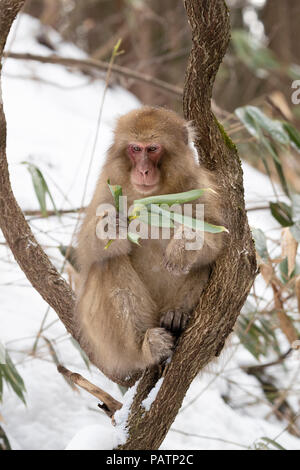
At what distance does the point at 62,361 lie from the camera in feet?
13.6

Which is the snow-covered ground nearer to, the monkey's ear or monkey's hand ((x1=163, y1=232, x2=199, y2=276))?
the monkey's ear

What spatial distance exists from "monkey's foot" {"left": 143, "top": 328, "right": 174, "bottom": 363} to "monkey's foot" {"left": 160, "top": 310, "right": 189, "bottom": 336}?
45 millimetres

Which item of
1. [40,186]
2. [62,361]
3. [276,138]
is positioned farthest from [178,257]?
[62,361]

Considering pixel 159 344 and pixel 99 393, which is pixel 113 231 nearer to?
pixel 159 344

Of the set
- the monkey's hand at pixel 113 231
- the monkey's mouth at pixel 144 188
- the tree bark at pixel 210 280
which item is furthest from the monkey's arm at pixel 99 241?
the tree bark at pixel 210 280

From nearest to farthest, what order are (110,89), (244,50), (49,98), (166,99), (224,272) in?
1. (224,272)
2. (244,50)
3. (49,98)
4. (110,89)
5. (166,99)

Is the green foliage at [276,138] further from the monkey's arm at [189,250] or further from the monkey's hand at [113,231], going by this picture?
the monkey's hand at [113,231]

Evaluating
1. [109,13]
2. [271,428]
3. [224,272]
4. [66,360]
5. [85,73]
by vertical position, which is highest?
[109,13]

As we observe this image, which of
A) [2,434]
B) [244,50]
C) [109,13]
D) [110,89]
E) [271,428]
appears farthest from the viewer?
[109,13]

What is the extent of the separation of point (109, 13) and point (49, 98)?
3133 mm

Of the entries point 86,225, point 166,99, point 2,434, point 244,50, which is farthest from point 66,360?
point 166,99

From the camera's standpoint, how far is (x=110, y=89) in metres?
7.78
